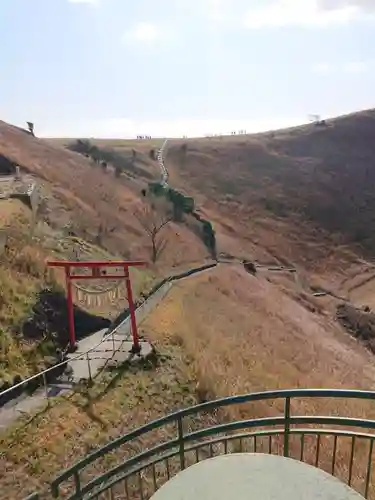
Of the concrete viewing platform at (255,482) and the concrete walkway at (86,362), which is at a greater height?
the concrete viewing platform at (255,482)

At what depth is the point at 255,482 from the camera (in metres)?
4.52

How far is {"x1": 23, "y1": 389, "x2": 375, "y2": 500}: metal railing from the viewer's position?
582 cm

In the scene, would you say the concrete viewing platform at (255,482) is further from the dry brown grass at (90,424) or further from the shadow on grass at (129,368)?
the shadow on grass at (129,368)

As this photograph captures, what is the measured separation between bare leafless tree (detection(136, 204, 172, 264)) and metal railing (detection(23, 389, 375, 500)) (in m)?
19.0

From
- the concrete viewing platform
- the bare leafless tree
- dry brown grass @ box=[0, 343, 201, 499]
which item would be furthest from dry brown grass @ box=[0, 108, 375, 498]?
the concrete viewing platform

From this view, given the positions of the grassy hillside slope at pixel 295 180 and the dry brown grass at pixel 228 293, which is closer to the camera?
the dry brown grass at pixel 228 293

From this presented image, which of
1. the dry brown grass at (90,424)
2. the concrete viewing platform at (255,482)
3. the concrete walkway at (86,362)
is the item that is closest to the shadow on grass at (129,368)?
the dry brown grass at (90,424)

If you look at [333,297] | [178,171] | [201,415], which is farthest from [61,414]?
[178,171]

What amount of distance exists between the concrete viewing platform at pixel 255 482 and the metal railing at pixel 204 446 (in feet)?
3.20

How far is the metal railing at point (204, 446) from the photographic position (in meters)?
5.82

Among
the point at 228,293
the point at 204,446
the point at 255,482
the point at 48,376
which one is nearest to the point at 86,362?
the point at 48,376

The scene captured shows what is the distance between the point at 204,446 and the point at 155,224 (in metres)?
28.5

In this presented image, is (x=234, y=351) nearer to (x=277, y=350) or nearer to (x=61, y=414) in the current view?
(x=277, y=350)

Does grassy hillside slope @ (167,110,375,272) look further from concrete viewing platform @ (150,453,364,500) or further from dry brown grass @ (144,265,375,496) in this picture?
concrete viewing platform @ (150,453,364,500)
